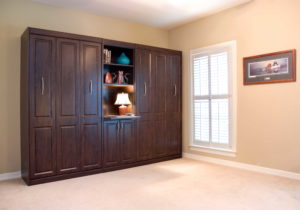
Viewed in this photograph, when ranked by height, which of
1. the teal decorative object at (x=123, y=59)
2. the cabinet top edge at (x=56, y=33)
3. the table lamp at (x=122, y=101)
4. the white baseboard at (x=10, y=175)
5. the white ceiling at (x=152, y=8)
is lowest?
the white baseboard at (x=10, y=175)

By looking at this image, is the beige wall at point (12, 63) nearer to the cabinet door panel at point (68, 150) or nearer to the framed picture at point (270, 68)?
the cabinet door panel at point (68, 150)

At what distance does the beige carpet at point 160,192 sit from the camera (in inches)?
108

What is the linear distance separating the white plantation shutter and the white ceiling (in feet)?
2.34

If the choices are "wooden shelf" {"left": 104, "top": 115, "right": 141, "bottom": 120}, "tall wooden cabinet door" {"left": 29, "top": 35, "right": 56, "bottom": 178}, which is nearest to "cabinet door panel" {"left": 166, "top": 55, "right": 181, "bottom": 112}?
"wooden shelf" {"left": 104, "top": 115, "right": 141, "bottom": 120}

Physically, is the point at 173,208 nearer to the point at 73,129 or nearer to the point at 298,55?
the point at 73,129

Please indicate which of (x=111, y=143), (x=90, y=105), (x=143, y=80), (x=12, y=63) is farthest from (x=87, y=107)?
(x=12, y=63)

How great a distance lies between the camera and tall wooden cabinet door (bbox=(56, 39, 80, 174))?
12.1ft

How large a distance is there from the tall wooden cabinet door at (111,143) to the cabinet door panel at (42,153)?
828 mm

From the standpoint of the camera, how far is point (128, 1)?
4.07 m

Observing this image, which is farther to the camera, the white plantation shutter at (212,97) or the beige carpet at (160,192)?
the white plantation shutter at (212,97)

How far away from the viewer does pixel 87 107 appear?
12.9 ft

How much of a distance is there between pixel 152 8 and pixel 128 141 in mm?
2305

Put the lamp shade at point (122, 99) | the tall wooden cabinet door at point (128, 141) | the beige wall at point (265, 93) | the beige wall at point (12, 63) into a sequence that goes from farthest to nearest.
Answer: the lamp shade at point (122, 99) < the tall wooden cabinet door at point (128, 141) < the beige wall at point (12, 63) < the beige wall at point (265, 93)

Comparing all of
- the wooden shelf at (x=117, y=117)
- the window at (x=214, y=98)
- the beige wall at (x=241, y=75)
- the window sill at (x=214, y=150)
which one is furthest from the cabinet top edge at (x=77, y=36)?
the window sill at (x=214, y=150)
